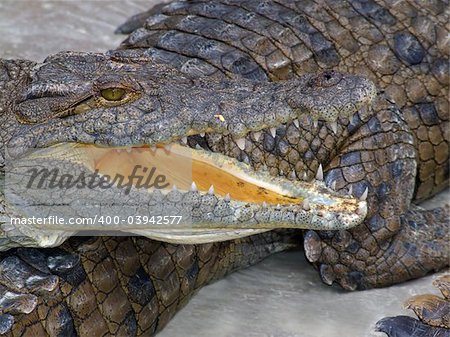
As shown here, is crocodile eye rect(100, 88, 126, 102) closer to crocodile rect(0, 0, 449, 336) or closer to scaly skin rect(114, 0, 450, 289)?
crocodile rect(0, 0, 449, 336)

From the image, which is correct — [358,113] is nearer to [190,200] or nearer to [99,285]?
[190,200]

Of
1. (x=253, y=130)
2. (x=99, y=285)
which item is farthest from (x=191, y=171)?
(x=99, y=285)

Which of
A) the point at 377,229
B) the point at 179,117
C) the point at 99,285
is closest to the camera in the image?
the point at 179,117

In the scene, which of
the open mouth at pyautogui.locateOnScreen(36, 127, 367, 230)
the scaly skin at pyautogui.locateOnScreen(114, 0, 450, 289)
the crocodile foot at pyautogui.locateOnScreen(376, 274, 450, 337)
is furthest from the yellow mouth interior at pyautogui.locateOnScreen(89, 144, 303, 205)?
the crocodile foot at pyautogui.locateOnScreen(376, 274, 450, 337)

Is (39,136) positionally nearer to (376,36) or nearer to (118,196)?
(118,196)

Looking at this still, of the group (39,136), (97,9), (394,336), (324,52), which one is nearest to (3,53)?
(97,9)

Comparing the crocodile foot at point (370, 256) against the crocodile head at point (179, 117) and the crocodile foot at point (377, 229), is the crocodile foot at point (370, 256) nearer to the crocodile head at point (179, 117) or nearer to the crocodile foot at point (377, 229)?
the crocodile foot at point (377, 229)

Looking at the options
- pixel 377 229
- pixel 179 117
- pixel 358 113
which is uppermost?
pixel 179 117
